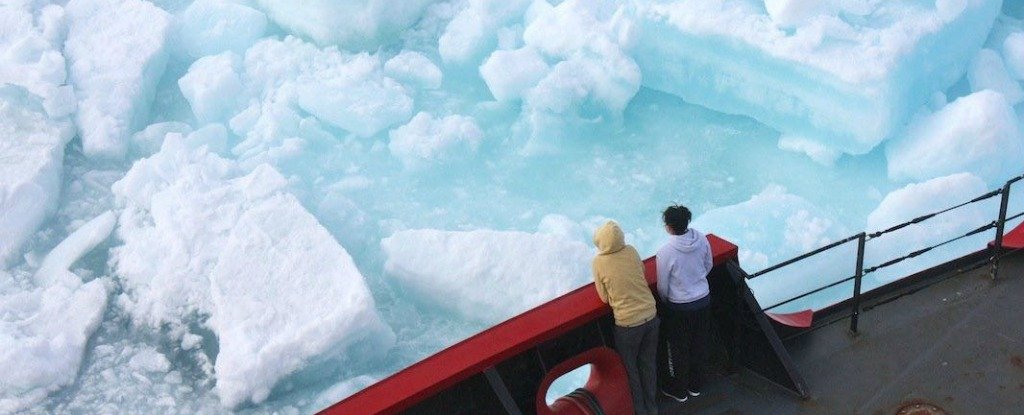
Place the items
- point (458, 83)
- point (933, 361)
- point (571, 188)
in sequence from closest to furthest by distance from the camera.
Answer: point (933, 361) → point (571, 188) → point (458, 83)

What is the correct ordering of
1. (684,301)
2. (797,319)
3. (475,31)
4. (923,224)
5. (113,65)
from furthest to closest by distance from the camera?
(475,31), (113,65), (923,224), (797,319), (684,301)

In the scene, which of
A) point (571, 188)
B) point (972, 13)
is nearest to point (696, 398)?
point (571, 188)

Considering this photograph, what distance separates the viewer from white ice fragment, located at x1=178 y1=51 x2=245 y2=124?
678 cm

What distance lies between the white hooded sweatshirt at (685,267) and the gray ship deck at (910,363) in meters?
0.41

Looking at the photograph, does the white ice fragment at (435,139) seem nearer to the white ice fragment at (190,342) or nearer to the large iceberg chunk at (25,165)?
the white ice fragment at (190,342)

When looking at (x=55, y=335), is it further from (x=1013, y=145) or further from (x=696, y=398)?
(x=1013, y=145)

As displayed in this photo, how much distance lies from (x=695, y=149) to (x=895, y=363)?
3.65 m

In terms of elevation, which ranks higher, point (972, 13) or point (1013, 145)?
point (972, 13)

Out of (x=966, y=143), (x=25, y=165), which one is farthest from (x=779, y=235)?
(x=25, y=165)

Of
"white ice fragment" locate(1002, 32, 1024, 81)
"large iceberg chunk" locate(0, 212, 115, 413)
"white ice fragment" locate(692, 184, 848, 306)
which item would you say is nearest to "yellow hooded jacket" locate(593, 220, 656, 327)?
"white ice fragment" locate(692, 184, 848, 306)

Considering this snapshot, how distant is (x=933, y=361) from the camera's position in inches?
121

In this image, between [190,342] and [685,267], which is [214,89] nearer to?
[190,342]

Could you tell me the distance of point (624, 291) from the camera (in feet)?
9.07

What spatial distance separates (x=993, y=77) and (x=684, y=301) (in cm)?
483
